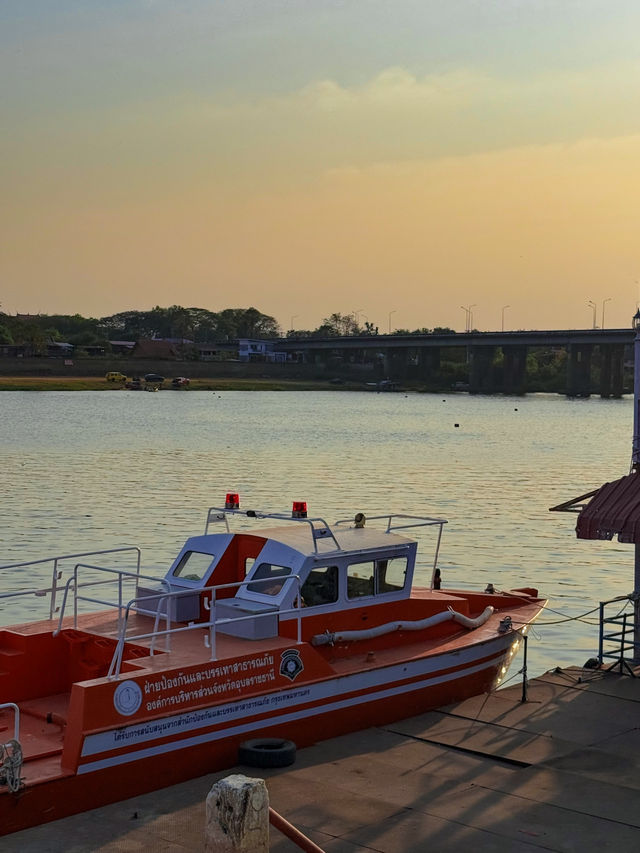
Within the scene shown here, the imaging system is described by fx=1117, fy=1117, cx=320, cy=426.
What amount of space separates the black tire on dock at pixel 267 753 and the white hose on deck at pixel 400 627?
5.69ft

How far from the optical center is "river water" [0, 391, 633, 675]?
3030 cm

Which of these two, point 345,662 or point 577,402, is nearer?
point 345,662

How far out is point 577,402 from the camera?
18575 centimetres

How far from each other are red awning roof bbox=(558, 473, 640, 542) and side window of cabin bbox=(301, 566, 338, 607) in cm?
368

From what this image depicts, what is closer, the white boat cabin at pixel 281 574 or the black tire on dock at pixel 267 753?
the black tire on dock at pixel 267 753

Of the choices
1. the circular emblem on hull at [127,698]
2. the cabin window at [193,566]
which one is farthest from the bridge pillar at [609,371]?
the circular emblem on hull at [127,698]

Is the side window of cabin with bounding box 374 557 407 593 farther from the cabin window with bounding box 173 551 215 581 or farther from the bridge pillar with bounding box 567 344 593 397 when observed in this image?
the bridge pillar with bounding box 567 344 593 397

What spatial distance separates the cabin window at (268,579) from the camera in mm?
14266

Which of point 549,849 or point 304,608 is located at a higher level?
point 304,608

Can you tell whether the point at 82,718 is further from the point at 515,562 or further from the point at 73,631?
the point at 515,562

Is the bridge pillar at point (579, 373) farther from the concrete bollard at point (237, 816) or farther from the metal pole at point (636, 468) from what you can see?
the concrete bollard at point (237, 816)

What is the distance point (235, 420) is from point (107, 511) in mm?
65789

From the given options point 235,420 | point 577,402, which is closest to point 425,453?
point 235,420

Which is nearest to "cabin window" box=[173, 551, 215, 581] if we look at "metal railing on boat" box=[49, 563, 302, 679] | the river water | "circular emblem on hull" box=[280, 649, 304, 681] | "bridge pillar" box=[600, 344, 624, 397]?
"metal railing on boat" box=[49, 563, 302, 679]
